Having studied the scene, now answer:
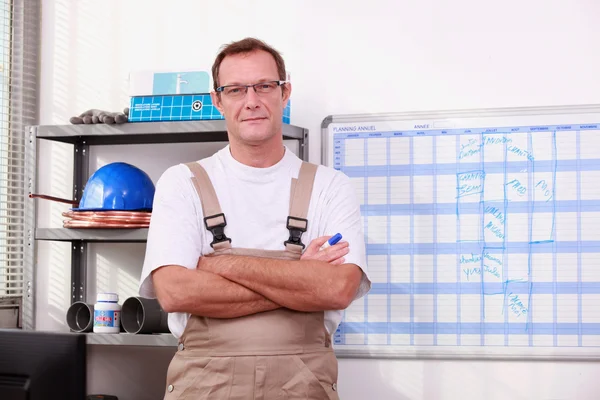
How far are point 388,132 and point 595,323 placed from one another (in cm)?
102

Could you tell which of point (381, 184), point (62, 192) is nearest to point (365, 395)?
point (381, 184)

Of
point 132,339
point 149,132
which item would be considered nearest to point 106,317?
point 132,339

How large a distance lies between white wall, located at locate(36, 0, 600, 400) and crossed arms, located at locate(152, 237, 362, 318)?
3.22 ft

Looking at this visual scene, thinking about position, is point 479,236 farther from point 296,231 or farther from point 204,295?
point 204,295

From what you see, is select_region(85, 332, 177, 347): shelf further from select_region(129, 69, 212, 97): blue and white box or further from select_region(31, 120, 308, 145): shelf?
select_region(129, 69, 212, 97): blue and white box

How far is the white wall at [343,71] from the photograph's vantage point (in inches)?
115

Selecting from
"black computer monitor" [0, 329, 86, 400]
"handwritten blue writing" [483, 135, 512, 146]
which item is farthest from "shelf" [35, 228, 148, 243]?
"black computer monitor" [0, 329, 86, 400]

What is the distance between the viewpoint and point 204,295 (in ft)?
6.87

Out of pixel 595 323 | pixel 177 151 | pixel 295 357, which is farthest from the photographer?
pixel 177 151

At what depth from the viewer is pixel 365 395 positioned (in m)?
3.01

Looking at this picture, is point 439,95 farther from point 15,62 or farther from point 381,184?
point 15,62

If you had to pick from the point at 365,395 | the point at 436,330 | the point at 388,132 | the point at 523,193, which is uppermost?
the point at 388,132

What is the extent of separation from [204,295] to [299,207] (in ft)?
1.22

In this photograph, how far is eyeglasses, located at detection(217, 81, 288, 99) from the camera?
7.53ft
